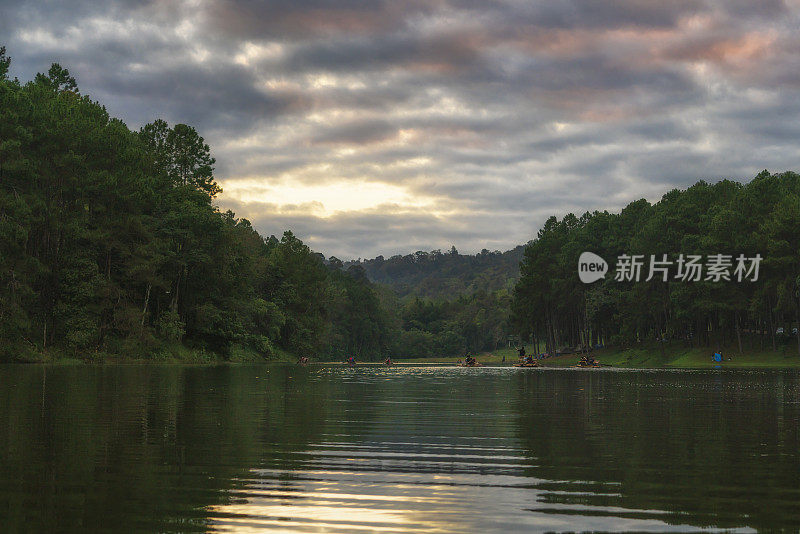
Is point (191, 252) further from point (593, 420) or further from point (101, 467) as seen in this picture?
point (101, 467)

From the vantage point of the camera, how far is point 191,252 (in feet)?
294

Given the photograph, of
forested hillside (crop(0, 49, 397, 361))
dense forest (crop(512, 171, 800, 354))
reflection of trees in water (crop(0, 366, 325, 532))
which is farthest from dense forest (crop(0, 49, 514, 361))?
dense forest (crop(512, 171, 800, 354))

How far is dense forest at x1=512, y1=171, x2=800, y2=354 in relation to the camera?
90812mm

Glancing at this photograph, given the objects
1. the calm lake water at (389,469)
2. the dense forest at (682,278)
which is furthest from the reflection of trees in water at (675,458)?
the dense forest at (682,278)

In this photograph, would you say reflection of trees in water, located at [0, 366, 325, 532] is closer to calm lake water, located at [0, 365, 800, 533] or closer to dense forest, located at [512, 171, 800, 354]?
calm lake water, located at [0, 365, 800, 533]

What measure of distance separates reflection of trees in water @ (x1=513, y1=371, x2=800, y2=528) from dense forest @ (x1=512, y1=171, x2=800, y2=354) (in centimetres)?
6984

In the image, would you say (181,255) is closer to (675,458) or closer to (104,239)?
(104,239)

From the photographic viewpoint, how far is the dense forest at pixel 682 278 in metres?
90.8

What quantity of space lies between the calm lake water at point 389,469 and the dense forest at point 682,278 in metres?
73.6

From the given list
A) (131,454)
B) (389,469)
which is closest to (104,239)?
(131,454)

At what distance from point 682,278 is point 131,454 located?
332 feet

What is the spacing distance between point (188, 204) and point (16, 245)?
2843 centimetres

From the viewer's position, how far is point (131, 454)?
1350 cm

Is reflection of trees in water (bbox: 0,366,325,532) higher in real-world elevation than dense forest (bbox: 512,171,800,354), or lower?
lower
